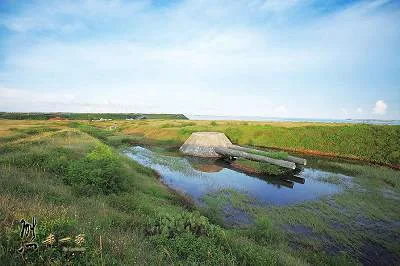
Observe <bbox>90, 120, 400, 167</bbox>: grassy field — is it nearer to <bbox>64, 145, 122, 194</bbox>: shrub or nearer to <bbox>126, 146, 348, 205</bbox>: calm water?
<bbox>126, 146, 348, 205</bbox>: calm water

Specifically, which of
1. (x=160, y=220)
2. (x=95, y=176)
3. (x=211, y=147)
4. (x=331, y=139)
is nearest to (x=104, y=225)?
(x=160, y=220)

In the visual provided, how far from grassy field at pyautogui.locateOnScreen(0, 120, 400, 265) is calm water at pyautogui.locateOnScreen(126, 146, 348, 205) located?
4.58ft

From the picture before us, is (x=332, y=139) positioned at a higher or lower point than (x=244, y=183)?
higher

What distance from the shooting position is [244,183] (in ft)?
71.5

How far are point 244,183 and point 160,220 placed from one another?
540 inches

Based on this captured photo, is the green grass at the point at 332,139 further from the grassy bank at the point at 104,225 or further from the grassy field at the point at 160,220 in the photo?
the grassy bank at the point at 104,225

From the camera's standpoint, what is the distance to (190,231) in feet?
28.7

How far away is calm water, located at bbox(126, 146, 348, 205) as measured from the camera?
18.4 m

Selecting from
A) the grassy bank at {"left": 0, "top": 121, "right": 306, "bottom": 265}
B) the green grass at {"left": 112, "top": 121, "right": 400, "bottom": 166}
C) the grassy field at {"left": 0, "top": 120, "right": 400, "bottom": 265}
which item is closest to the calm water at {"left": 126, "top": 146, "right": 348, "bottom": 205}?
the grassy field at {"left": 0, "top": 120, "right": 400, "bottom": 265}

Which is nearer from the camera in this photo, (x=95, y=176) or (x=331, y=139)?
(x=95, y=176)

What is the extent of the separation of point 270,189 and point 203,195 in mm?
5909

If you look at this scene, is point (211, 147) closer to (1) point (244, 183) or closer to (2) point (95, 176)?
(1) point (244, 183)

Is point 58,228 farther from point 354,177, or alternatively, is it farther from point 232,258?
point 354,177

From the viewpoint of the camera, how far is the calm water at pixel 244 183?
60.4ft
